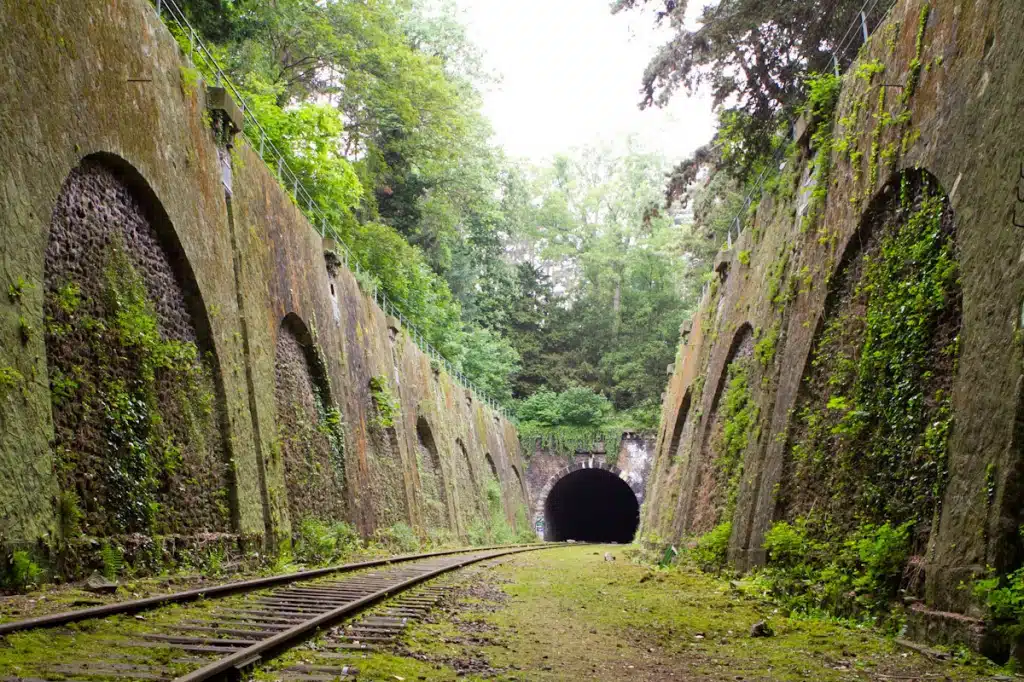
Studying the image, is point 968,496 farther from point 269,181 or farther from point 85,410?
point 269,181

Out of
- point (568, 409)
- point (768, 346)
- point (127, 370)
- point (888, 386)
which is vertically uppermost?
point (568, 409)

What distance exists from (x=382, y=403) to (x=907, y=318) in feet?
46.4

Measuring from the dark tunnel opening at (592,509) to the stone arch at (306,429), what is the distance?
28186 millimetres

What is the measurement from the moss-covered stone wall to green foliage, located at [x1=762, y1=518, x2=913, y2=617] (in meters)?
0.12

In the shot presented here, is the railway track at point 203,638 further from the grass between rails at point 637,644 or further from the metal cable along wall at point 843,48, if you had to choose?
the metal cable along wall at point 843,48

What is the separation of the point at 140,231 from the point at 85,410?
2.58 meters

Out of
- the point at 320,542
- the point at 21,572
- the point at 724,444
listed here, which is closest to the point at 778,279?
the point at 724,444

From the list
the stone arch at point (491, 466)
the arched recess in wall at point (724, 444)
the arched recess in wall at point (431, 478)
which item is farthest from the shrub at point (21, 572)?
the stone arch at point (491, 466)

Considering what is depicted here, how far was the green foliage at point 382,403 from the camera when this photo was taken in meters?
19.5

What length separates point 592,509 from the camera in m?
48.3

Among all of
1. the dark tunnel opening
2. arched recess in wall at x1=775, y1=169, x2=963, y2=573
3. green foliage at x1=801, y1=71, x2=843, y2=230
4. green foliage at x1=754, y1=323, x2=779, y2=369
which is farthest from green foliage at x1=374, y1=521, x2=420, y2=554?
the dark tunnel opening

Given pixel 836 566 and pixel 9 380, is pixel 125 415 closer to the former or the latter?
pixel 9 380

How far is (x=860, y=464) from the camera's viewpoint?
7953 millimetres

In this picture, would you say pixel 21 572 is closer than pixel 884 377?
Yes
